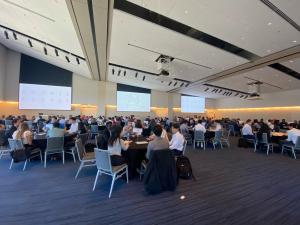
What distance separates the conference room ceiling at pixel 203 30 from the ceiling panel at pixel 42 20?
173 centimetres

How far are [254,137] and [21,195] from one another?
346 inches

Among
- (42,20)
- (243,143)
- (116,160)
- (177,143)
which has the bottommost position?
(243,143)

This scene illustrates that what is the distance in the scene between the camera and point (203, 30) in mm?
6570

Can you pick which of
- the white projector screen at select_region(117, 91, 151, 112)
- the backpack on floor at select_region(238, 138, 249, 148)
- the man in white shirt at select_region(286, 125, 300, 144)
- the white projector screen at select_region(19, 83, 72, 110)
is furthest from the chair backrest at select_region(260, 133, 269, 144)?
the white projector screen at select_region(19, 83, 72, 110)

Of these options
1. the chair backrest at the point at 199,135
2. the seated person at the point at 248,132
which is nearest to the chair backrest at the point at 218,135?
the chair backrest at the point at 199,135

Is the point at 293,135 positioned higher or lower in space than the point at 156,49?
lower

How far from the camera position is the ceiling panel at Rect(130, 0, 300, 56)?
5054mm

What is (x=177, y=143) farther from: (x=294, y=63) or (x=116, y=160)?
(x=294, y=63)

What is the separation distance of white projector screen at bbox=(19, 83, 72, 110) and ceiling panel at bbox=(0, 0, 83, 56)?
6.24 m

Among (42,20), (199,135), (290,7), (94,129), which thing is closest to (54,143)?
(94,129)

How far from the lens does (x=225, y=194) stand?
3773 mm

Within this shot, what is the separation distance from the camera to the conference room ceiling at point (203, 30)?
5.20 meters

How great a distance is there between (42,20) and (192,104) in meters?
17.2

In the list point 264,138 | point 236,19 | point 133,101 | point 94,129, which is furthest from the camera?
point 133,101
